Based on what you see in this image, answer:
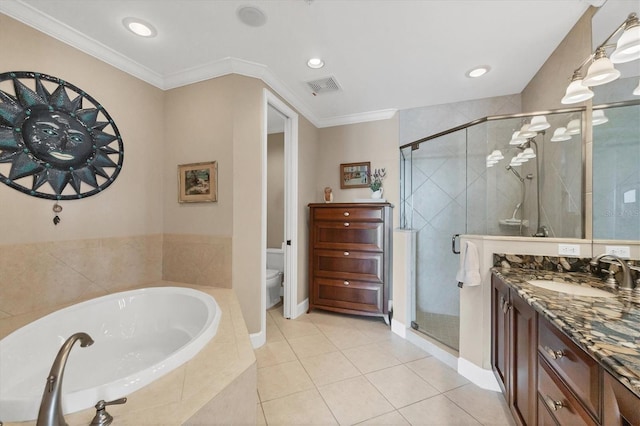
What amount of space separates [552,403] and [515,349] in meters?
0.42

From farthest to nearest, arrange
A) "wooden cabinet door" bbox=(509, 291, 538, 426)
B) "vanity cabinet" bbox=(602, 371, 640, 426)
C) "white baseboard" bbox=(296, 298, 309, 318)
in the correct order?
"white baseboard" bbox=(296, 298, 309, 318)
"wooden cabinet door" bbox=(509, 291, 538, 426)
"vanity cabinet" bbox=(602, 371, 640, 426)

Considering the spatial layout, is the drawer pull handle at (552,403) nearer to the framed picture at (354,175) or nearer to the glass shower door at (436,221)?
the glass shower door at (436,221)

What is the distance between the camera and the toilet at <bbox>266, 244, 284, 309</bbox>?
10.4 feet

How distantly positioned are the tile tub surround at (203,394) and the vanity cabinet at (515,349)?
125 cm

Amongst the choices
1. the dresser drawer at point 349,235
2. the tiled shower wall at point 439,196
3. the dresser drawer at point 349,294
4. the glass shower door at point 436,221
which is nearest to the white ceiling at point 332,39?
the tiled shower wall at point 439,196

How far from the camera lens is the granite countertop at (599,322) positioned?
0.61 metres

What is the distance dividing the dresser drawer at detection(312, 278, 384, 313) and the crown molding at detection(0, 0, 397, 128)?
2.09 metres

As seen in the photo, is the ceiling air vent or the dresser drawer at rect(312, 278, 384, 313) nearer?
the ceiling air vent

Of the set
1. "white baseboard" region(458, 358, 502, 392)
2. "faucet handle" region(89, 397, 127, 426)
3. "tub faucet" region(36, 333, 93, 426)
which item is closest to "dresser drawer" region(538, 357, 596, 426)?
"white baseboard" region(458, 358, 502, 392)

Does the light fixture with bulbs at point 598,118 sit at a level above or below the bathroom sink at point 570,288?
above

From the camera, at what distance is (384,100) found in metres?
2.79

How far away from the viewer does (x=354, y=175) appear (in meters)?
3.21

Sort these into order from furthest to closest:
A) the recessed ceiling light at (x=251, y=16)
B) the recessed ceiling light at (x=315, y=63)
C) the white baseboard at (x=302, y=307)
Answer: the white baseboard at (x=302, y=307) → the recessed ceiling light at (x=315, y=63) → the recessed ceiling light at (x=251, y=16)

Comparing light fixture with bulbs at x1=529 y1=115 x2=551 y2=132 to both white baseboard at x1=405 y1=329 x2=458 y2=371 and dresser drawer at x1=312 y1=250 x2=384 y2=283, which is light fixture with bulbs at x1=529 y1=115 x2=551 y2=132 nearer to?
dresser drawer at x1=312 y1=250 x2=384 y2=283
